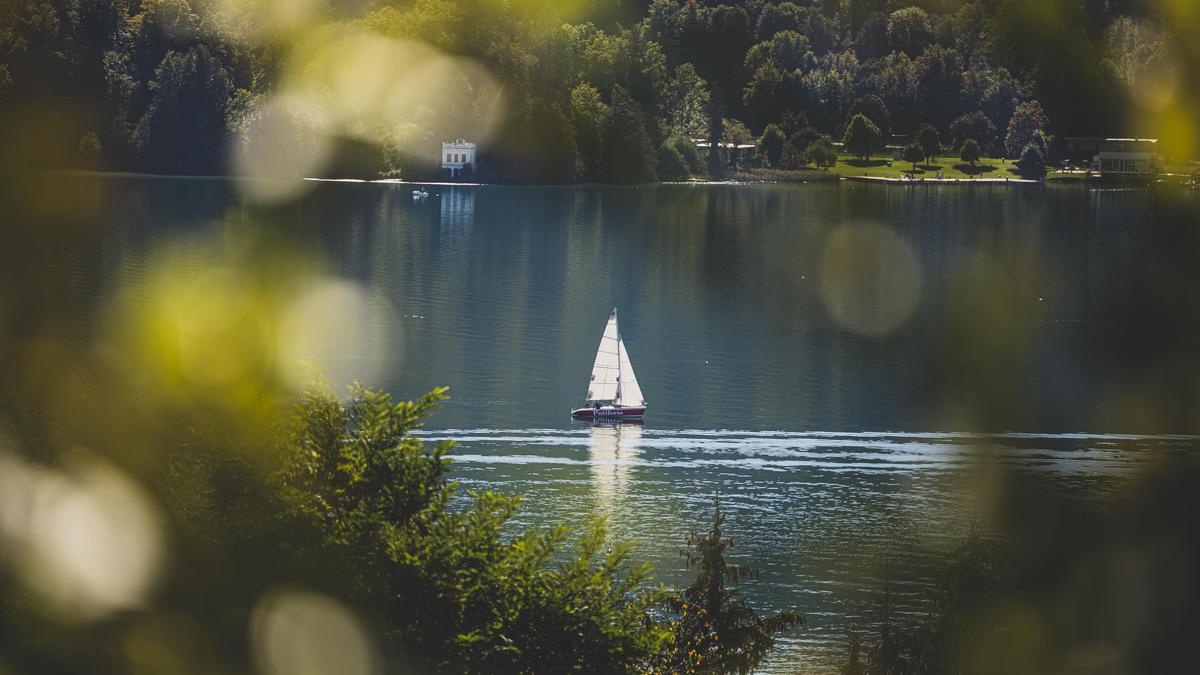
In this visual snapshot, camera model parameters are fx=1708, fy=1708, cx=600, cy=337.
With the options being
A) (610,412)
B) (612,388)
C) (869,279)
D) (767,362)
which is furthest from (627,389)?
(869,279)

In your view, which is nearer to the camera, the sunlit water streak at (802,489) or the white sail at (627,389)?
the sunlit water streak at (802,489)

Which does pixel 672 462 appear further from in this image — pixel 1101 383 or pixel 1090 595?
pixel 1101 383

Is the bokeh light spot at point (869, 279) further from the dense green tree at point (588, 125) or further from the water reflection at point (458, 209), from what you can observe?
the dense green tree at point (588, 125)

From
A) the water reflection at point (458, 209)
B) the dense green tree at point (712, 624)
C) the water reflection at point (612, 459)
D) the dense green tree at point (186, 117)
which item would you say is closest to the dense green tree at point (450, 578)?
the dense green tree at point (712, 624)

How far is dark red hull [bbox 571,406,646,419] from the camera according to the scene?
166ft

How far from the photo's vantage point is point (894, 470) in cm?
4588

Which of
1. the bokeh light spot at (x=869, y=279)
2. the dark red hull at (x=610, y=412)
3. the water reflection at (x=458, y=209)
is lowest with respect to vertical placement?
the dark red hull at (x=610, y=412)

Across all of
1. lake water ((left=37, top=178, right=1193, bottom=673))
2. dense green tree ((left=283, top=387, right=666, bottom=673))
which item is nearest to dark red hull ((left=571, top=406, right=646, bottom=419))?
lake water ((left=37, top=178, right=1193, bottom=673))

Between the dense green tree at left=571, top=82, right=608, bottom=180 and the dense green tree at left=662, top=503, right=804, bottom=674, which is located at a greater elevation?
→ the dense green tree at left=571, top=82, right=608, bottom=180

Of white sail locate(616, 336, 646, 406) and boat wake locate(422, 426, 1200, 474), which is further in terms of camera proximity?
white sail locate(616, 336, 646, 406)

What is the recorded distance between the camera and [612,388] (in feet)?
168

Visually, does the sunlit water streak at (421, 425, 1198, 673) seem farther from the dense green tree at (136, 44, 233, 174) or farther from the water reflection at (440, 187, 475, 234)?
the dense green tree at (136, 44, 233, 174)

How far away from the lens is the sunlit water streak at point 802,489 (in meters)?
35.1

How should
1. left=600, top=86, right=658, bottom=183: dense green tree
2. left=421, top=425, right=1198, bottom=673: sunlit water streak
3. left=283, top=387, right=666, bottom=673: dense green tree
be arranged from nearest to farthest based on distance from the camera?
1. left=283, top=387, right=666, bottom=673: dense green tree
2. left=421, top=425, right=1198, bottom=673: sunlit water streak
3. left=600, top=86, right=658, bottom=183: dense green tree
